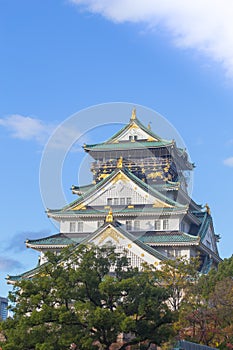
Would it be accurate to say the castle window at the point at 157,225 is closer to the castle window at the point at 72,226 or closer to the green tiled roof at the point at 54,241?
the green tiled roof at the point at 54,241

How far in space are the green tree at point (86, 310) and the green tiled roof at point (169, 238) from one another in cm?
1855

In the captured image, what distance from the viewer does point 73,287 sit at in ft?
100

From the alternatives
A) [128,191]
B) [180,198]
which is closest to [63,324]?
[128,191]

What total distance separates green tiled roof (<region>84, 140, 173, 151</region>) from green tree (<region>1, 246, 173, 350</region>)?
2732 cm

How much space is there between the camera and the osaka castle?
1946 inches

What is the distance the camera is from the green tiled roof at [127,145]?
2287 inches

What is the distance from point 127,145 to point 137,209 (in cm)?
815

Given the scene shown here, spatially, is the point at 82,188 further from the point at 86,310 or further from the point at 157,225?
the point at 86,310

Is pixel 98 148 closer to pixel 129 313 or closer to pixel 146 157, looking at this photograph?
pixel 146 157

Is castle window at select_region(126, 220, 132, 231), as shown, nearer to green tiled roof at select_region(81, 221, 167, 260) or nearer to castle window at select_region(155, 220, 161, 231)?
castle window at select_region(155, 220, 161, 231)

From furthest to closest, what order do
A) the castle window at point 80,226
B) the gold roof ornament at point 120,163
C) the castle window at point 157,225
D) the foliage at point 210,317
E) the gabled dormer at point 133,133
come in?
1. the gabled dormer at point 133,133
2. the gold roof ornament at point 120,163
3. the castle window at point 80,226
4. the castle window at point 157,225
5. the foliage at point 210,317

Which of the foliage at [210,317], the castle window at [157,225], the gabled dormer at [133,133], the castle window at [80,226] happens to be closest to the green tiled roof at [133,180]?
the castle window at [80,226]

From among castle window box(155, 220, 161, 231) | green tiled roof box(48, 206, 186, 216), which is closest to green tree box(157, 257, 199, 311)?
green tiled roof box(48, 206, 186, 216)

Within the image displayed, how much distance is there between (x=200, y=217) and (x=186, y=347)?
32206 millimetres
